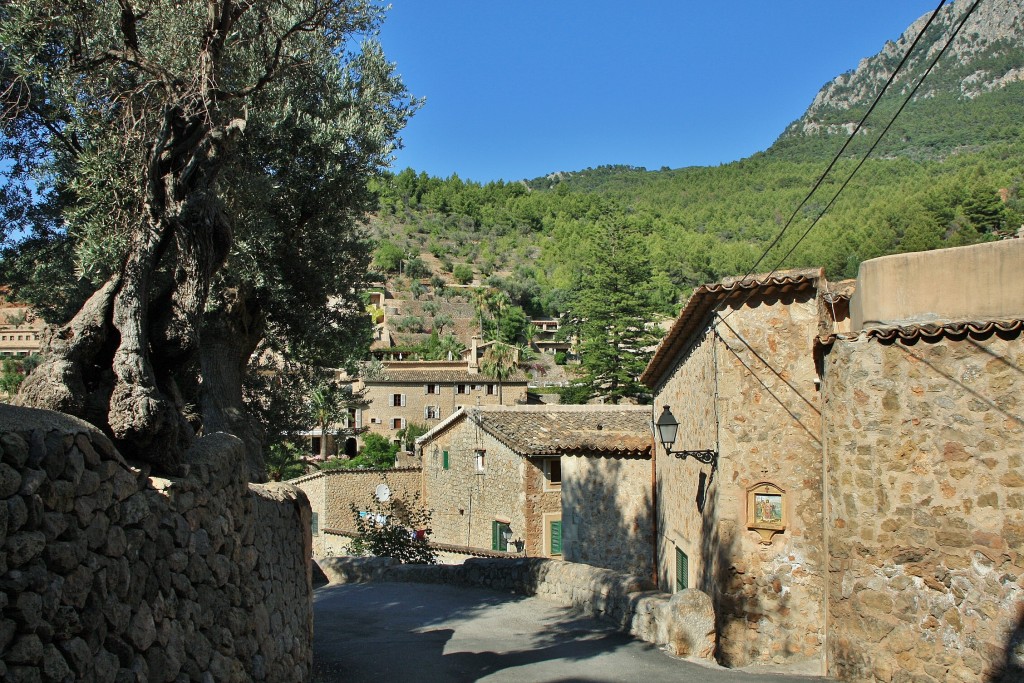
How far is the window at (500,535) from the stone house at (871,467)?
15.8 meters

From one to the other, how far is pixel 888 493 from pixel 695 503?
4025 millimetres

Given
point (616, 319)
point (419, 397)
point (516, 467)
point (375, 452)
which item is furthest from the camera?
point (419, 397)

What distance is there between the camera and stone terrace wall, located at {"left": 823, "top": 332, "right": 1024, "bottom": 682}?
7.73 meters

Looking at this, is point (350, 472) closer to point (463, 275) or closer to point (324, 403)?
point (324, 403)

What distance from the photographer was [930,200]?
49.9 metres

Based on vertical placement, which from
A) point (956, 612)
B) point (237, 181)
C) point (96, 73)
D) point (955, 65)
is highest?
point (955, 65)

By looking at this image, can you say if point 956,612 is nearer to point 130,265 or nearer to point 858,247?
point 130,265

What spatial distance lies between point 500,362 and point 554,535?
25.0 meters

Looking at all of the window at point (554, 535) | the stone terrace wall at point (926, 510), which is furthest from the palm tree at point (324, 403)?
the window at point (554, 535)

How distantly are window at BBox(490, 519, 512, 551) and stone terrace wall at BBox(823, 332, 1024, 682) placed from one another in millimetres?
18052

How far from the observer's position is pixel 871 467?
8.68m

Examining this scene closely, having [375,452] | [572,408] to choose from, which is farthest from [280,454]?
[375,452]

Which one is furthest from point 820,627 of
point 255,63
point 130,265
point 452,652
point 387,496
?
point 387,496

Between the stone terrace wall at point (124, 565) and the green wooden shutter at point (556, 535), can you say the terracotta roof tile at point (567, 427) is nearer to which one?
the green wooden shutter at point (556, 535)
